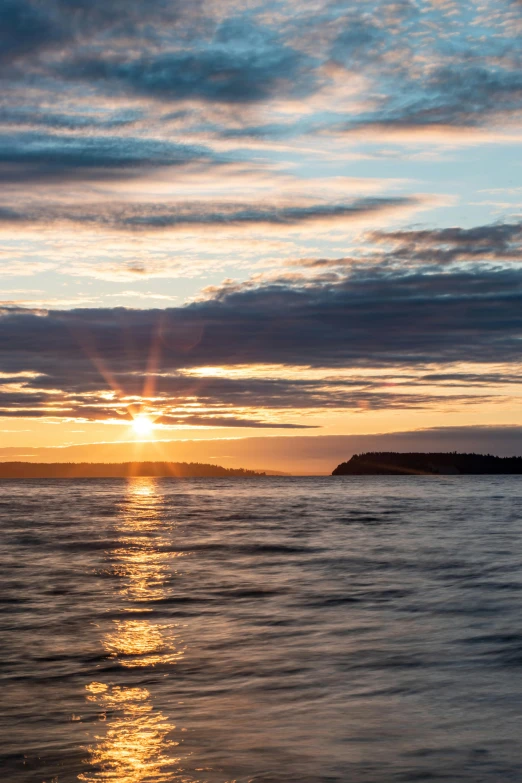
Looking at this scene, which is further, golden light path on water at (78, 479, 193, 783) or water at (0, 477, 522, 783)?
water at (0, 477, 522, 783)

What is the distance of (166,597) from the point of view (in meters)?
23.1

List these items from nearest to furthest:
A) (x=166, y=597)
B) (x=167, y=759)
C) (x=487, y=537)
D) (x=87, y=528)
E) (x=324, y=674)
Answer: (x=167, y=759), (x=324, y=674), (x=166, y=597), (x=487, y=537), (x=87, y=528)

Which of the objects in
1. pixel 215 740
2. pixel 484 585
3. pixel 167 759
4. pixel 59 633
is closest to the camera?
pixel 167 759

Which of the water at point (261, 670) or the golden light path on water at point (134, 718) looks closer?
the golden light path on water at point (134, 718)

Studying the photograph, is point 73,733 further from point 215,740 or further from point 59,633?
point 59,633

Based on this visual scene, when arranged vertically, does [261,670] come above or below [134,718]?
below

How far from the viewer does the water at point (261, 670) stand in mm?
9734

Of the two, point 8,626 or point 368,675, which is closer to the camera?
point 368,675

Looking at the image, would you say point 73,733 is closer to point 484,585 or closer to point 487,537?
point 484,585

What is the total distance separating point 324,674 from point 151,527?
3977 cm

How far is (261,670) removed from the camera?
14312mm

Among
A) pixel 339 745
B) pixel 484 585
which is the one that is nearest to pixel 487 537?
pixel 484 585

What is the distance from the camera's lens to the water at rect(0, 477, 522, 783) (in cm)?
973

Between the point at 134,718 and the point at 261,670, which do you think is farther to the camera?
the point at 261,670
